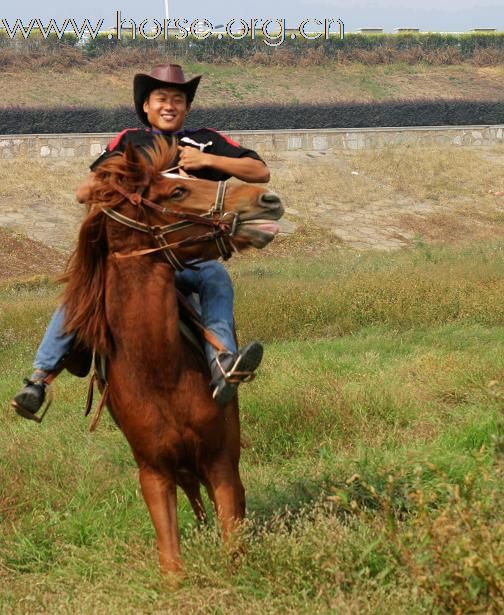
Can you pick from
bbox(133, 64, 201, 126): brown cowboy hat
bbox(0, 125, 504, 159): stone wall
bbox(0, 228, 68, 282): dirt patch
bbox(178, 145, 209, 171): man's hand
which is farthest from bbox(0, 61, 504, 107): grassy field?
bbox(178, 145, 209, 171): man's hand

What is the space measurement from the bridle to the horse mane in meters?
0.05

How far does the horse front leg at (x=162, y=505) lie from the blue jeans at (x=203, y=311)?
71cm

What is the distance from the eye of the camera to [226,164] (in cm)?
563

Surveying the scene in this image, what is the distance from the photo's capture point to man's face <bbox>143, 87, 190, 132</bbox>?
6.01m

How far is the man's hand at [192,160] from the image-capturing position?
552 cm

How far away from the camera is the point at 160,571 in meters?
5.25

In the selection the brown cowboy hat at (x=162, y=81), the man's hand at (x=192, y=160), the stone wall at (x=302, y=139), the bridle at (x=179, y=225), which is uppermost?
the brown cowboy hat at (x=162, y=81)

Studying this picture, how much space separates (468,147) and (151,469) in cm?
3577

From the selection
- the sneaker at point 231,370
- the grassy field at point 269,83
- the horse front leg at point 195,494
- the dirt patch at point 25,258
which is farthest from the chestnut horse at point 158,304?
the grassy field at point 269,83

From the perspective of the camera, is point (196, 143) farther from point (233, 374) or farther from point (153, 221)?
point (233, 374)

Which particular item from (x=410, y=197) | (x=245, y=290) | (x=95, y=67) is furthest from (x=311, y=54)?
(x=245, y=290)

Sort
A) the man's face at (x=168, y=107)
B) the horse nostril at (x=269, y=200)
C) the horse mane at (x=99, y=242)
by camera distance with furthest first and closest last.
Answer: the man's face at (x=168, y=107) → the horse mane at (x=99, y=242) → the horse nostril at (x=269, y=200)

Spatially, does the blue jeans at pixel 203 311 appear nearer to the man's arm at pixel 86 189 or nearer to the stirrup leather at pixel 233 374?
the stirrup leather at pixel 233 374

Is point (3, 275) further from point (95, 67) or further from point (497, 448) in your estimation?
point (95, 67)
